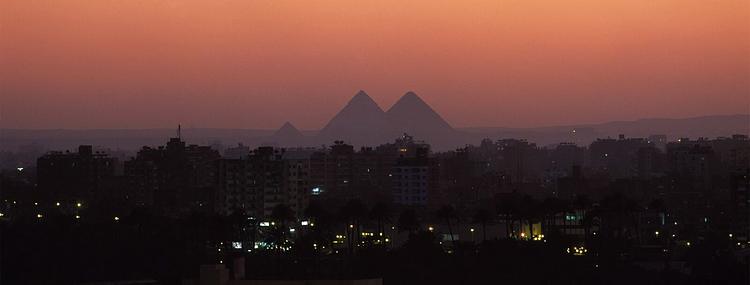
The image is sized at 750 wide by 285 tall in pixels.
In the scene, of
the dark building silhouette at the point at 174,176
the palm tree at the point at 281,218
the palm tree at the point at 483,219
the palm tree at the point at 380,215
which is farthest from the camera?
the dark building silhouette at the point at 174,176

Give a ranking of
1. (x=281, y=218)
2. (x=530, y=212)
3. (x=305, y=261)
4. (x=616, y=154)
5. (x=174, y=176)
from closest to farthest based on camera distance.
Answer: (x=305, y=261) < (x=530, y=212) < (x=281, y=218) < (x=174, y=176) < (x=616, y=154)

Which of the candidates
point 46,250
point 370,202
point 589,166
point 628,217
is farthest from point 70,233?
point 589,166

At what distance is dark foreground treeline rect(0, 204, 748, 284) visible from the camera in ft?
61.6

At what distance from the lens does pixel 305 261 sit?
23.4 m

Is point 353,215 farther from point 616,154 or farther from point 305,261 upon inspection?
point 616,154

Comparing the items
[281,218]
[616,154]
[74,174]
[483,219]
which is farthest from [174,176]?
[616,154]

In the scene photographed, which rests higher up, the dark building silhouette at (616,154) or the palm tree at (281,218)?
the dark building silhouette at (616,154)

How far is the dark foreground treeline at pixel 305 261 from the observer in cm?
1877

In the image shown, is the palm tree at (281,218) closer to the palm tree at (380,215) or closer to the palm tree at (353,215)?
the palm tree at (353,215)

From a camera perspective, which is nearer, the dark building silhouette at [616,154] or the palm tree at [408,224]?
the palm tree at [408,224]

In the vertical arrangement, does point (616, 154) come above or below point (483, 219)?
above

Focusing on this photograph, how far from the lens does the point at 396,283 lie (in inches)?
763

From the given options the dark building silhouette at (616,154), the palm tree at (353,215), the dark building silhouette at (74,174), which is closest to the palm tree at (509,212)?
the palm tree at (353,215)

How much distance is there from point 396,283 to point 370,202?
38.5 metres
